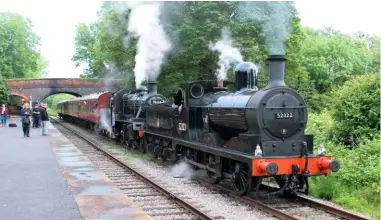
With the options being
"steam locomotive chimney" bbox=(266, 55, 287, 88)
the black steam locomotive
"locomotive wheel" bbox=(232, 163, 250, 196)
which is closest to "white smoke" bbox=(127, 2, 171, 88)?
the black steam locomotive

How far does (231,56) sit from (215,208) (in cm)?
734

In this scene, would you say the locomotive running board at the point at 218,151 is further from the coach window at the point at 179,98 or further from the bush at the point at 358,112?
the bush at the point at 358,112

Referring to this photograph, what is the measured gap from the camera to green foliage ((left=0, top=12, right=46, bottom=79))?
59.5 m

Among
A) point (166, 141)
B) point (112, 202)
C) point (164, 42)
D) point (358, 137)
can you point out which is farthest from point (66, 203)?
point (164, 42)

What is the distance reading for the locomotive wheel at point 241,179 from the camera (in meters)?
8.30

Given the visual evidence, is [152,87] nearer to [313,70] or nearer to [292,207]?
[292,207]

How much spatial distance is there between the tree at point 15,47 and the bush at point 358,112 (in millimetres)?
53526

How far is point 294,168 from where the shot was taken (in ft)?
25.4

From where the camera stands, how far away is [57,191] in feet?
27.3

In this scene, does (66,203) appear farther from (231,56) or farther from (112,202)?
(231,56)

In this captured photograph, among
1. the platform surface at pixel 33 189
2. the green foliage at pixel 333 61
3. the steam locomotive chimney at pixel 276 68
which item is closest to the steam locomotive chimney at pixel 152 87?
the platform surface at pixel 33 189

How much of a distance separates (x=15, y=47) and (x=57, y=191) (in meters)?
58.2

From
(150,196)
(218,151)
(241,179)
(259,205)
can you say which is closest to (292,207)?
(259,205)

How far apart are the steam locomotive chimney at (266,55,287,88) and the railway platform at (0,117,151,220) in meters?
3.33
